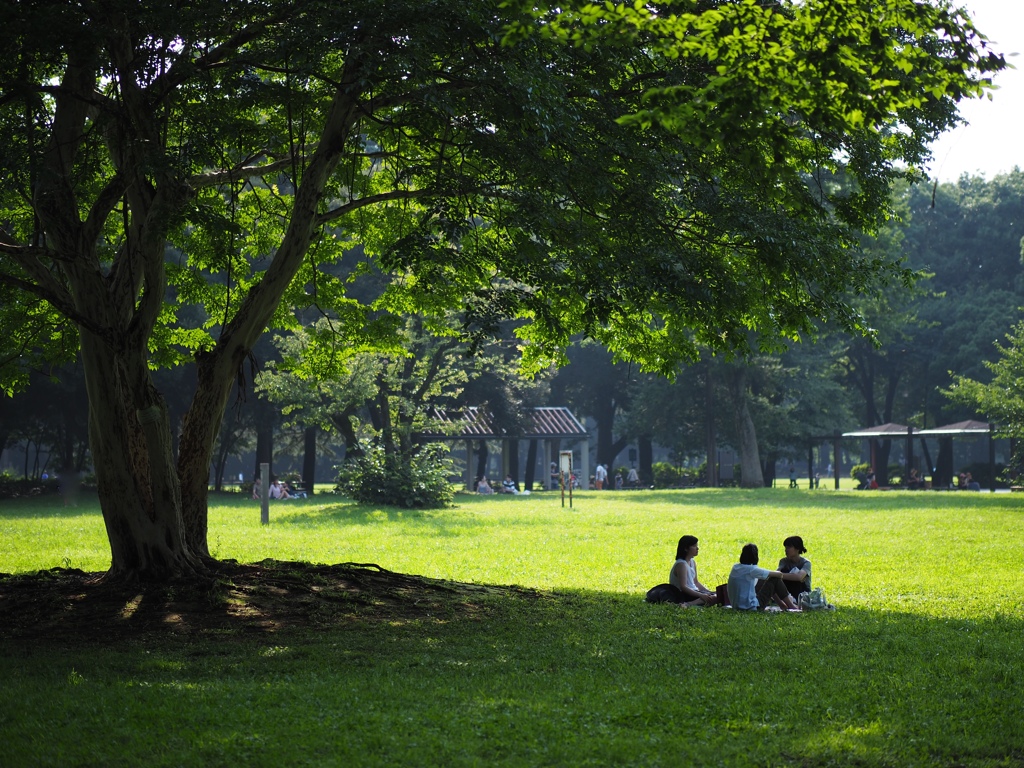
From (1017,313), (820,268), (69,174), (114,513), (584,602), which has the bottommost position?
(584,602)

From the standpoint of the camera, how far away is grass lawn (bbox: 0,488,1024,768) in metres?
6.46

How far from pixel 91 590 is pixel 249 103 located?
221 inches

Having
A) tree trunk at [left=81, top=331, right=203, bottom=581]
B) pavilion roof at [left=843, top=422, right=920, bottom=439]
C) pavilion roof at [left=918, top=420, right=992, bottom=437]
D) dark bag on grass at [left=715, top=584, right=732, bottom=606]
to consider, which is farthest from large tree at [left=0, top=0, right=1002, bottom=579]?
pavilion roof at [left=843, top=422, right=920, bottom=439]

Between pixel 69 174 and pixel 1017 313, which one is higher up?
pixel 1017 313

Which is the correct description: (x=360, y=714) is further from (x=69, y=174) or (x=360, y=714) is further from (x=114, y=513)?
(x=69, y=174)

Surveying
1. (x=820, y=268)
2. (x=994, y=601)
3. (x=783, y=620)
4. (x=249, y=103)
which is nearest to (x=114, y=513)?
(x=249, y=103)

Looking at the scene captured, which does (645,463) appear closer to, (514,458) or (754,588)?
(514,458)

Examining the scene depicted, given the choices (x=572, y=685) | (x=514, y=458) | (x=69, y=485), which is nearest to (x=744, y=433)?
(x=514, y=458)

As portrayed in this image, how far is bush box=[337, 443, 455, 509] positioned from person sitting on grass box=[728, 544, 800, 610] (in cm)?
2338

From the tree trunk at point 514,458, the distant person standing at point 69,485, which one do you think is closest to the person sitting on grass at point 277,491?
the distant person standing at point 69,485

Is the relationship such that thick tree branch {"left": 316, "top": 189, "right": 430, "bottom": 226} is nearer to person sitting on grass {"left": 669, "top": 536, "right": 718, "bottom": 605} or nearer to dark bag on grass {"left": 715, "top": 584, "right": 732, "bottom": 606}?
person sitting on grass {"left": 669, "top": 536, "right": 718, "bottom": 605}

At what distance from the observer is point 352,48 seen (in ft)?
33.6

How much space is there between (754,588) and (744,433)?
43210 mm

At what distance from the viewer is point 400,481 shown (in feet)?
119
